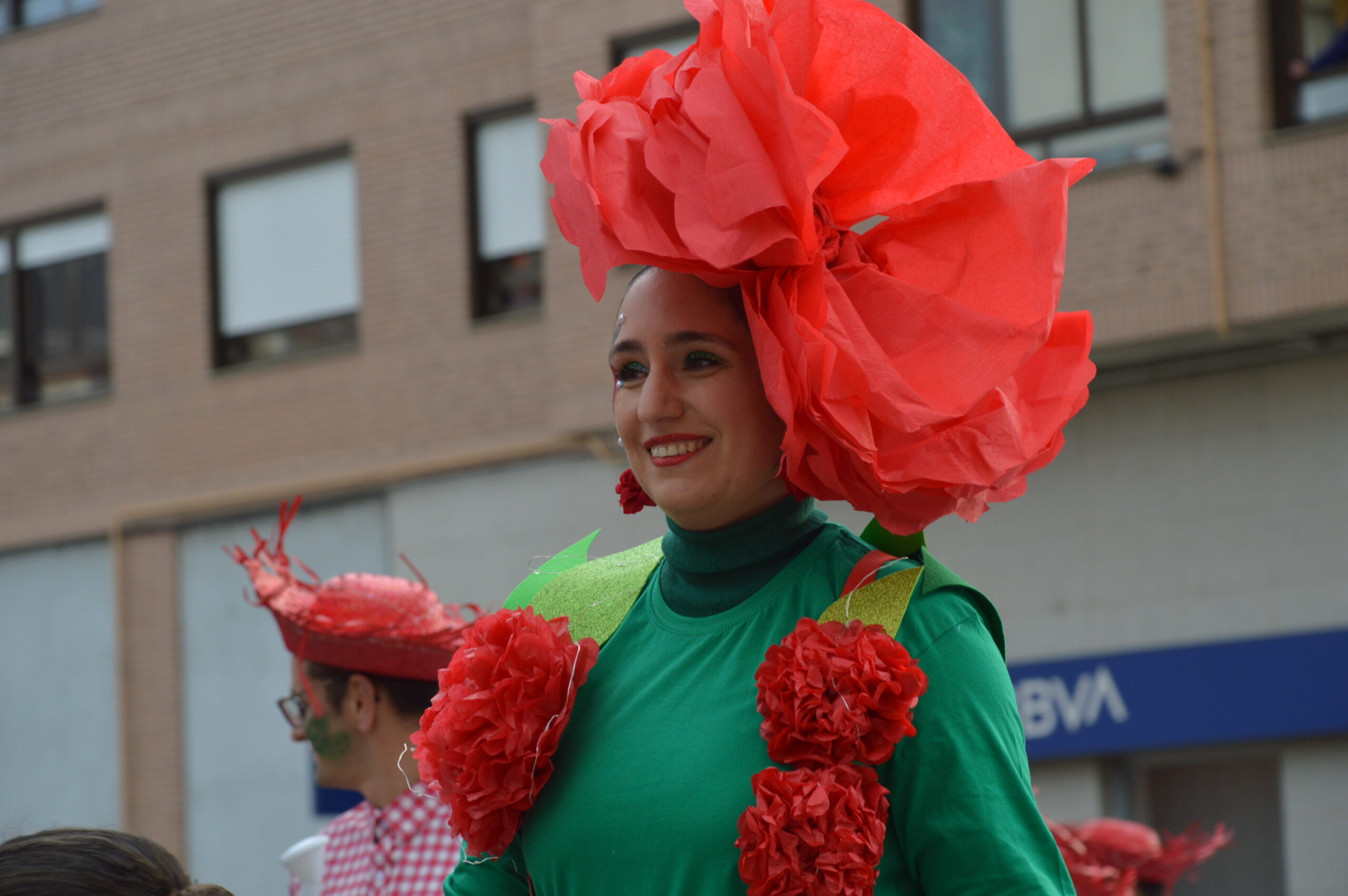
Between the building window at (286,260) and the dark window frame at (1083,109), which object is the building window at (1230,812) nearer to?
the dark window frame at (1083,109)

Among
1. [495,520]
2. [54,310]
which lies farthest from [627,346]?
[54,310]

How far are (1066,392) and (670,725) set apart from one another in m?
0.67

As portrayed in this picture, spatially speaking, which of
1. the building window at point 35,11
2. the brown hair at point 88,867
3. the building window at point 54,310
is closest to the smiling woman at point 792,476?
the brown hair at point 88,867

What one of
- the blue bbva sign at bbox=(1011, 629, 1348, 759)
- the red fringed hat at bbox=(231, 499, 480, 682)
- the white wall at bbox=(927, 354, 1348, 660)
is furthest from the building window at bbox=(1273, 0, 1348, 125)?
the red fringed hat at bbox=(231, 499, 480, 682)

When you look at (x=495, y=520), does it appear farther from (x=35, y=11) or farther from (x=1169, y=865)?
(x=1169, y=865)

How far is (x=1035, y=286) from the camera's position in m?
2.52

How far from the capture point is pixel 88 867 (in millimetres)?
2432

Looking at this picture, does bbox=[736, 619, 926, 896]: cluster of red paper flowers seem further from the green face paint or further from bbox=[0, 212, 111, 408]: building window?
bbox=[0, 212, 111, 408]: building window

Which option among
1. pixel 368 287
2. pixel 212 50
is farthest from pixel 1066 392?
pixel 212 50

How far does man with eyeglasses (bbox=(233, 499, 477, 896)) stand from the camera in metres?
4.75

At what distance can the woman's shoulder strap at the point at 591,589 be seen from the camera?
276 centimetres

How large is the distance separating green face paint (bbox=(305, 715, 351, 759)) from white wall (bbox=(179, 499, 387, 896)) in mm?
9227

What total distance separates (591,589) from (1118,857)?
372 centimetres

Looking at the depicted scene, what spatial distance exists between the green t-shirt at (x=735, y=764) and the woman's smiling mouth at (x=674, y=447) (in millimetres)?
205
